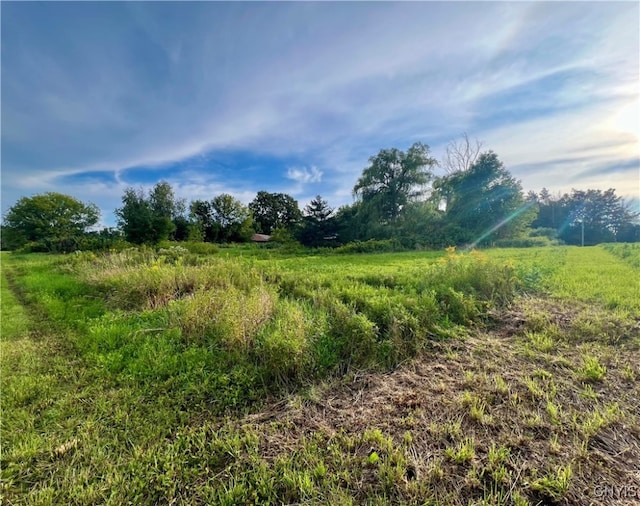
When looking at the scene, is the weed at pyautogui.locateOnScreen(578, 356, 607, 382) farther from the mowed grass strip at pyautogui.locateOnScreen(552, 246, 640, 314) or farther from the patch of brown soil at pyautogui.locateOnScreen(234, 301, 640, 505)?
the mowed grass strip at pyautogui.locateOnScreen(552, 246, 640, 314)

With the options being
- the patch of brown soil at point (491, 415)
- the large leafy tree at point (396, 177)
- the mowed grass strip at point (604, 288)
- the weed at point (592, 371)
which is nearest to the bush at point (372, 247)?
the large leafy tree at point (396, 177)

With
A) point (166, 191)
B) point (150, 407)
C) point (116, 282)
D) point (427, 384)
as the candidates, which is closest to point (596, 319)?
point (427, 384)

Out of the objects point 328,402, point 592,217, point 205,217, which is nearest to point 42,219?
point 205,217

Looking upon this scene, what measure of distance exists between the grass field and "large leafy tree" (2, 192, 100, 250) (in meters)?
34.4

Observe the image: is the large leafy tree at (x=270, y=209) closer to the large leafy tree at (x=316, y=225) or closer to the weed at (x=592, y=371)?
the large leafy tree at (x=316, y=225)

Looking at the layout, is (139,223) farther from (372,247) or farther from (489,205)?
(489,205)

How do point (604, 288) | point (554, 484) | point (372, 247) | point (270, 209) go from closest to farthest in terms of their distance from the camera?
point (554, 484), point (604, 288), point (372, 247), point (270, 209)

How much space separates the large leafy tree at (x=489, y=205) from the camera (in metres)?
23.9

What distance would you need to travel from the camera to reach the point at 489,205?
24.3 m

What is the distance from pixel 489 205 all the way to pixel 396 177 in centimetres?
812

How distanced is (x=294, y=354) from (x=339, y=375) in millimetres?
512

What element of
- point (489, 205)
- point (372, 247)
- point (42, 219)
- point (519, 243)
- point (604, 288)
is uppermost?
point (42, 219)

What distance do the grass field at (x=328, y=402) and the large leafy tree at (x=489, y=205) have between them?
2118 cm

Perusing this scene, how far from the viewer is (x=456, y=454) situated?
72.1 inches
